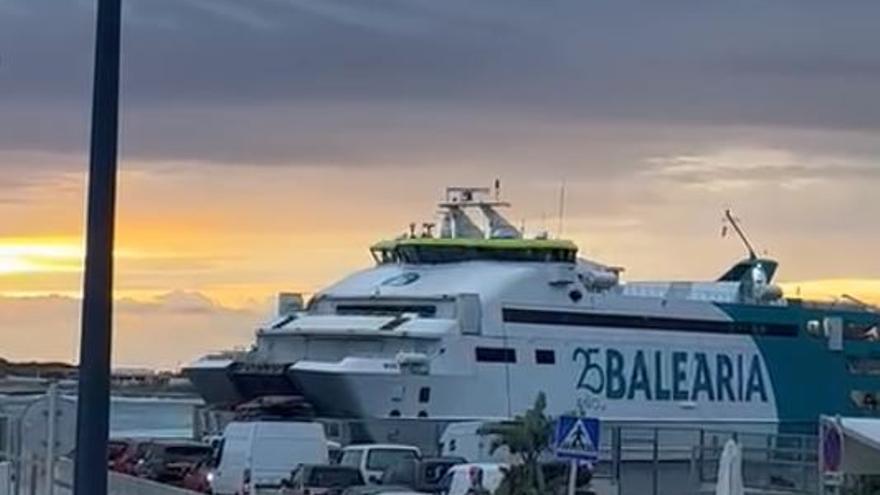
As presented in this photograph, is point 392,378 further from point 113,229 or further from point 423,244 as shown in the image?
point 113,229

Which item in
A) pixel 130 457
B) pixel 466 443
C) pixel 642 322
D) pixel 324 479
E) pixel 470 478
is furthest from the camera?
pixel 642 322

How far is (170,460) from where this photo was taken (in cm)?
4484

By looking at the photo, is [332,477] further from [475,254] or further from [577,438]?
[475,254]

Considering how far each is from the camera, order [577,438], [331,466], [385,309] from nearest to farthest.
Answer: [577,438], [331,466], [385,309]

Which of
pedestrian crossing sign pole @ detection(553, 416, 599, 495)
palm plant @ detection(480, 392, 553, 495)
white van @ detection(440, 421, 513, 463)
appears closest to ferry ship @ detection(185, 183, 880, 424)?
white van @ detection(440, 421, 513, 463)

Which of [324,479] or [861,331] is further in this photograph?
[861,331]

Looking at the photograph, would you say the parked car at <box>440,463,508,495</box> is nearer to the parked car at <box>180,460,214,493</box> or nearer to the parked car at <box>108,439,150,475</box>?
the parked car at <box>180,460,214,493</box>

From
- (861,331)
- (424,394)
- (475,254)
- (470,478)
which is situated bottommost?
(470,478)

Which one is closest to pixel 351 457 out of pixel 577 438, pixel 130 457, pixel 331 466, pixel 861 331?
pixel 331 466

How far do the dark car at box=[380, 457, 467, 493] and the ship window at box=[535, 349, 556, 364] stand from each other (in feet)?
67.8

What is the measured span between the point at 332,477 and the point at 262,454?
13.4ft

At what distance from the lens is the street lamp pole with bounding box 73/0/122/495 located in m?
11.0

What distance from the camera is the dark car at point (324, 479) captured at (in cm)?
3662

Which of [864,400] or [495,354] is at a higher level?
[495,354]
